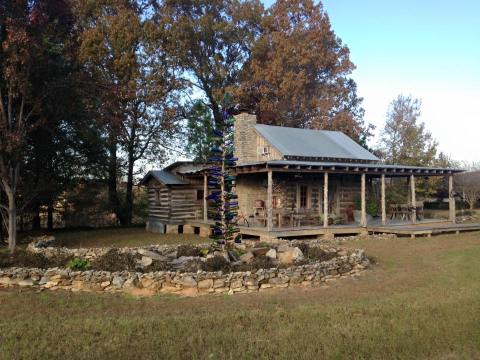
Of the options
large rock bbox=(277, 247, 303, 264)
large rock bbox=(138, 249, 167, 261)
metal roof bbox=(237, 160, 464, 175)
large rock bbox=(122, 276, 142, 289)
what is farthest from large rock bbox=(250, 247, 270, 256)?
metal roof bbox=(237, 160, 464, 175)

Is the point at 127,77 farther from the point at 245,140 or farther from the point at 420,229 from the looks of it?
the point at 420,229

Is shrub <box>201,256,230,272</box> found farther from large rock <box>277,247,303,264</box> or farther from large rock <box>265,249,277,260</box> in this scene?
large rock <box>277,247,303,264</box>

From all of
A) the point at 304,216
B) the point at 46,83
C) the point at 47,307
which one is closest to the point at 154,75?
the point at 46,83

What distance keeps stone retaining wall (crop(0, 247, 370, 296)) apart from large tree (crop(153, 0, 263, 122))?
2383 centimetres

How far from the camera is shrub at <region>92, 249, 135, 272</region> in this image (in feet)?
33.0

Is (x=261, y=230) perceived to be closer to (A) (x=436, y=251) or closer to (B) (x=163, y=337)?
(A) (x=436, y=251)

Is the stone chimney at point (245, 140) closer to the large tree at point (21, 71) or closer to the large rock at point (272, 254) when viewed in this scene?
the large tree at point (21, 71)

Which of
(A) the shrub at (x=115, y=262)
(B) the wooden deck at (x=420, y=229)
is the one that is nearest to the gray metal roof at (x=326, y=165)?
(B) the wooden deck at (x=420, y=229)

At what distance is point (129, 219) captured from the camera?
2923 centimetres

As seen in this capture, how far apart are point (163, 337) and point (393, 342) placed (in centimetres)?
305

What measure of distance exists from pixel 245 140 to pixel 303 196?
443cm

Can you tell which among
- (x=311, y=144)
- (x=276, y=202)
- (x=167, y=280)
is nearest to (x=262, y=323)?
(x=167, y=280)

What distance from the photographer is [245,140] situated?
23.5m

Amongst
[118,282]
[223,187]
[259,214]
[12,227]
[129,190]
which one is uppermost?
[129,190]
